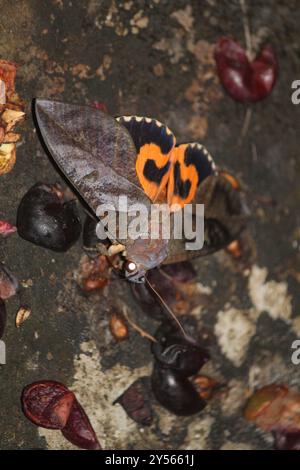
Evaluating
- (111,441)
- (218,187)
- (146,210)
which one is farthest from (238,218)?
(111,441)

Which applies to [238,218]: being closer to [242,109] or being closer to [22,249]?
[242,109]

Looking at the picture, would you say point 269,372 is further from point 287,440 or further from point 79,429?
point 79,429

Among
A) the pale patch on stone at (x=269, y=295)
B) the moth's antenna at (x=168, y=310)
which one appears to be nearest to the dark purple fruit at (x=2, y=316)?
the moth's antenna at (x=168, y=310)

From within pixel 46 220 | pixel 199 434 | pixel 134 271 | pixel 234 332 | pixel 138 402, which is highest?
pixel 46 220

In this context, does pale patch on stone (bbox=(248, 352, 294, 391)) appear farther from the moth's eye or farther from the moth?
the moth's eye

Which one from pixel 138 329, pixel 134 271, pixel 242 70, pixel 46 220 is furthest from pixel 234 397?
pixel 242 70
